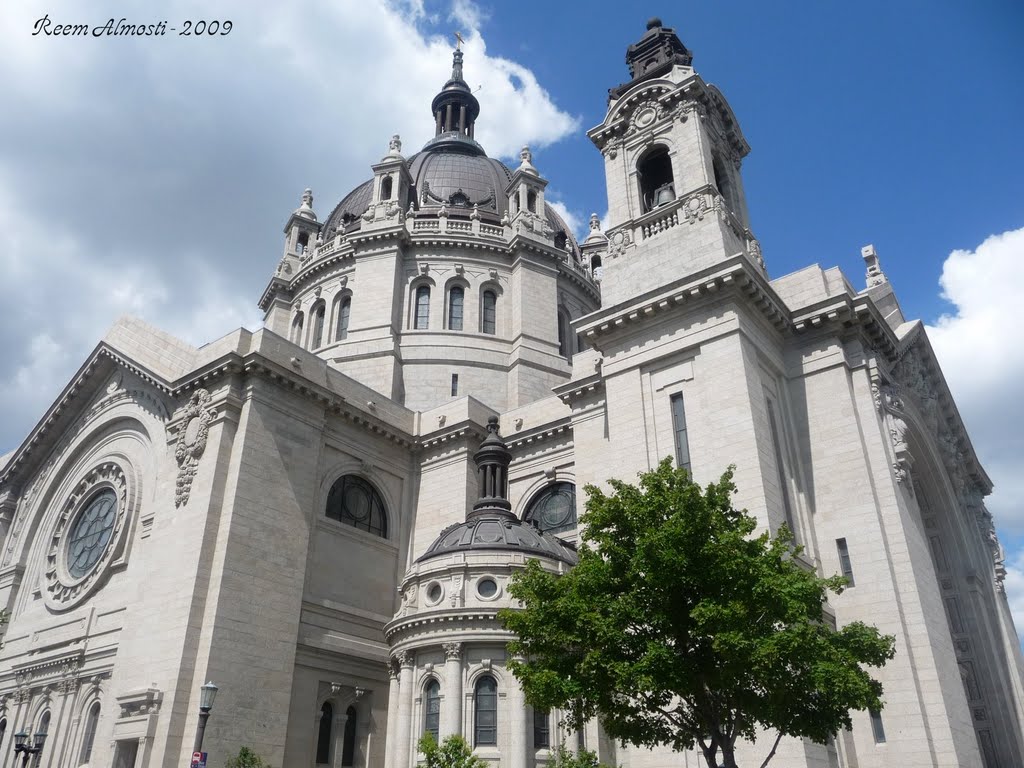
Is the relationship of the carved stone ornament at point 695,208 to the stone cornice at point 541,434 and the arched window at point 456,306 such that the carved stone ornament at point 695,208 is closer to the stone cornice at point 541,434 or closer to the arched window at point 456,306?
the stone cornice at point 541,434

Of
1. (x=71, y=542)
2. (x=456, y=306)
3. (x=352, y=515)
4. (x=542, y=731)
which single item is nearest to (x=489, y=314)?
(x=456, y=306)

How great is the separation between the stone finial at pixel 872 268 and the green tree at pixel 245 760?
91.8 feet

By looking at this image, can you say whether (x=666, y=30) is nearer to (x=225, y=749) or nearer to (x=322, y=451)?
(x=322, y=451)

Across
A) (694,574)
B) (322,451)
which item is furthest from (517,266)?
(694,574)

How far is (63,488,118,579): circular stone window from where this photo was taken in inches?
1284

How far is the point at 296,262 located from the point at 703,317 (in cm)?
3322

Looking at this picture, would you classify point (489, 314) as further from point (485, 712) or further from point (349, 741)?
point (485, 712)

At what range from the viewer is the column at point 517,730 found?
23922mm

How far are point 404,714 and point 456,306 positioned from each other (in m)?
24.7

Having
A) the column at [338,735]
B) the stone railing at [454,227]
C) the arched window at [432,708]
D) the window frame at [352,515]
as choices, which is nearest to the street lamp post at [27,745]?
the column at [338,735]

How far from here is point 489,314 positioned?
46188 millimetres

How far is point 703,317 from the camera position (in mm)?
25844

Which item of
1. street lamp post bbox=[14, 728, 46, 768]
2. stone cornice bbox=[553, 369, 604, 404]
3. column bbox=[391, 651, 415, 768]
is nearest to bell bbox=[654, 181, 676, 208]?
stone cornice bbox=[553, 369, 604, 404]

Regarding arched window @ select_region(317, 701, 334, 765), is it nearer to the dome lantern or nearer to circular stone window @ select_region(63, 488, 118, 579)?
circular stone window @ select_region(63, 488, 118, 579)
